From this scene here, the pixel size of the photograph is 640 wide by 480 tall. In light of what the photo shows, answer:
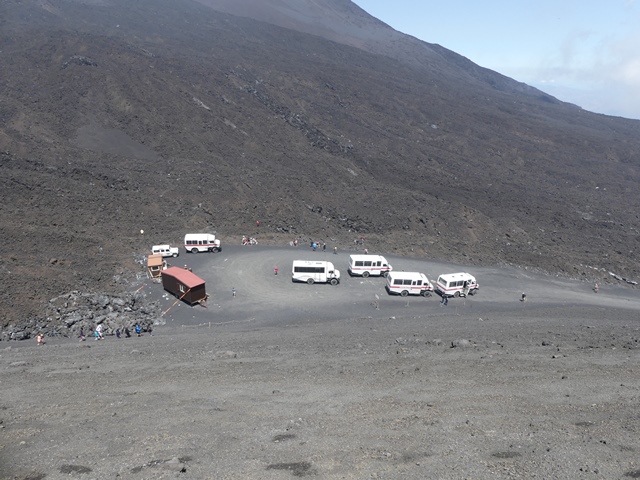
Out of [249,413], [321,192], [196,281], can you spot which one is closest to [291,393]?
[249,413]

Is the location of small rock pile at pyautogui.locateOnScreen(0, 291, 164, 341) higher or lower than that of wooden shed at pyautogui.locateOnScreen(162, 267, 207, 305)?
lower

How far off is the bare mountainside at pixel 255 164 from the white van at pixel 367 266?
779cm

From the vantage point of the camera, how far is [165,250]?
36000 mm

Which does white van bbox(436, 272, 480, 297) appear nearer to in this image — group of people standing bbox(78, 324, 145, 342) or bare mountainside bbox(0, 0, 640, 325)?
bare mountainside bbox(0, 0, 640, 325)

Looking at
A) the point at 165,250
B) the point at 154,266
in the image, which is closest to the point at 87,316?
the point at 154,266

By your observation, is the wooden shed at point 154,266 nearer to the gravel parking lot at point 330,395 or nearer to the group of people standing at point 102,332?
the gravel parking lot at point 330,395

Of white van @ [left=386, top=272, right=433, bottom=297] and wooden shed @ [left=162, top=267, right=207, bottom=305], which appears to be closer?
wooden shed @ [left=162, top=267, right=207, bottom=305]

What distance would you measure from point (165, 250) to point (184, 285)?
8.43m

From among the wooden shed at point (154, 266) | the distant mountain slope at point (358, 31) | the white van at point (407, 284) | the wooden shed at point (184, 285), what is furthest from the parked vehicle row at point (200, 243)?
the distant mountain slope at point (358, 31)

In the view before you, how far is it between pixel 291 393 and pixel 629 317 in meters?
25.6

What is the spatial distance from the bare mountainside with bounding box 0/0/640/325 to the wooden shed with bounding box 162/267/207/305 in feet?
11.8

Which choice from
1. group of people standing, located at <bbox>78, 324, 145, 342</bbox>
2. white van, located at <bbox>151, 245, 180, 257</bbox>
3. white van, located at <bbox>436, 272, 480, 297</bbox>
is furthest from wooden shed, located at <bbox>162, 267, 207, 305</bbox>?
white van, located at <bbox>436, 272, 480, 297</bbox>

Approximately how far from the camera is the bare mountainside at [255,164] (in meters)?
39.5

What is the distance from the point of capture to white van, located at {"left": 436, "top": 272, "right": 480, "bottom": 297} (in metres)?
31.9
